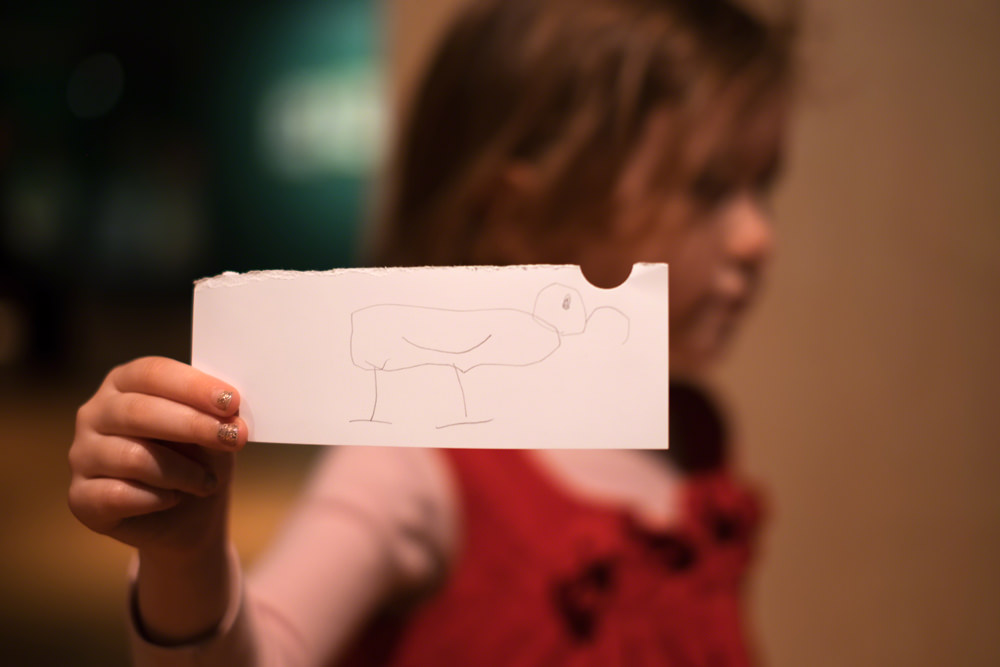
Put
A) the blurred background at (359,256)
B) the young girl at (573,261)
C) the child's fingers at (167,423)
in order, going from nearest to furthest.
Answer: the child's fingers at (167,423)
the young girl at (573,261)
the blurred background at (359,256)

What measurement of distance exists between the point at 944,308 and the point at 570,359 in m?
0.66

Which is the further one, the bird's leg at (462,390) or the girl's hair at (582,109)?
the girl's hair at (582,109)

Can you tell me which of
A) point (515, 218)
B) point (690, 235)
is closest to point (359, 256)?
point (515, 218)

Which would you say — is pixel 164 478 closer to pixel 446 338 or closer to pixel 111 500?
pixel 111 500

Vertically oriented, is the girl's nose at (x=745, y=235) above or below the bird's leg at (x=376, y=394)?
above

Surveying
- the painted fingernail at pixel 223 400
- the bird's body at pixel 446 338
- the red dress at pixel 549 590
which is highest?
the bird's body at pixel 446 338

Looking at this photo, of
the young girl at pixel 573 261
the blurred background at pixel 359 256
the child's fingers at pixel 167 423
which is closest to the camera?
the child's fingers at pixel 167 423

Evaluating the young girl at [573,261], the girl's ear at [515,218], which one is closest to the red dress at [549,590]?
the young girl at [573,261]

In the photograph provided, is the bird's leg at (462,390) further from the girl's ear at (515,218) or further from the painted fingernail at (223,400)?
the girl's ear at (515,218)

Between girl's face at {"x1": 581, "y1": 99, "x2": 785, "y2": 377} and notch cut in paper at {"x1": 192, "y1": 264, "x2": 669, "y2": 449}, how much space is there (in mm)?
264

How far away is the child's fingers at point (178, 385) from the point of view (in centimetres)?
29

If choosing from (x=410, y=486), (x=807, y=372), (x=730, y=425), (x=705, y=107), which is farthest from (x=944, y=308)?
(x=410, y=486)

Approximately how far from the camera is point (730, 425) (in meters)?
0.72

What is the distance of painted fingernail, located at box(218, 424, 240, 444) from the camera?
0.28 metres
